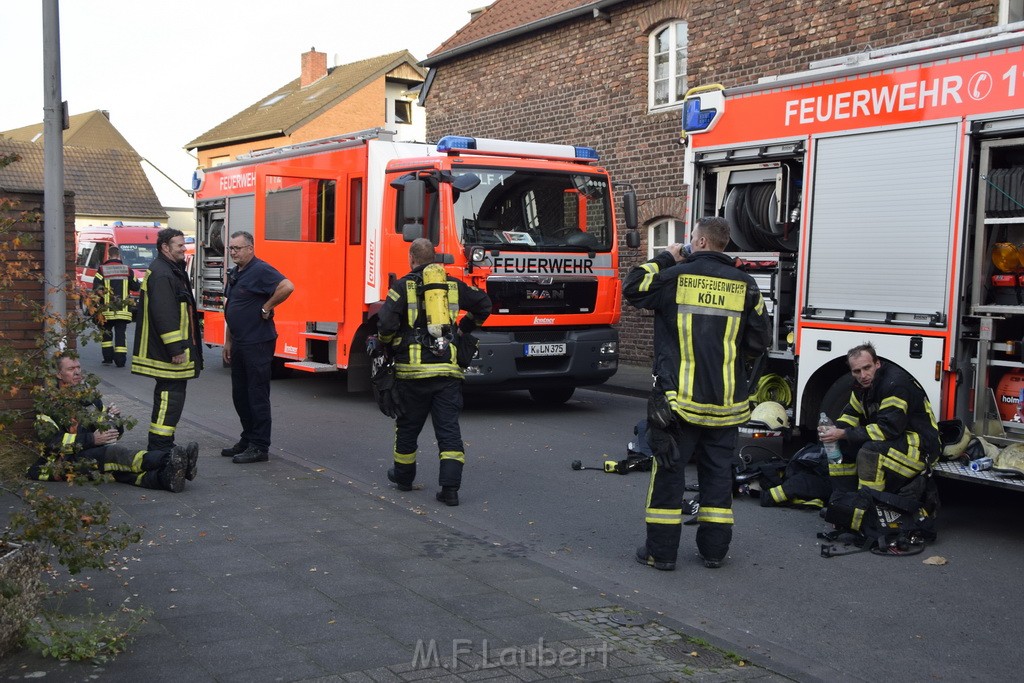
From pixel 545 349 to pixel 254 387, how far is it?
3613 mm

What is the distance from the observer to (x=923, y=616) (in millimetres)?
5219

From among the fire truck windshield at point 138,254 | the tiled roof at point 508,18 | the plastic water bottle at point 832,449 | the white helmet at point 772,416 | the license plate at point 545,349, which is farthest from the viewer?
the fire truck windshield at point 138,254

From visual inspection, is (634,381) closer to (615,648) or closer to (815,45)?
(815,45)

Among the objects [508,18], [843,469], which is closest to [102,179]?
[508,18]

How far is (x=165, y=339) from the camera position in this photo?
7.66 metres

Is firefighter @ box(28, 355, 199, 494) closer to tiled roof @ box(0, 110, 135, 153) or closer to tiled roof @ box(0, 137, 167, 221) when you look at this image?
tiled roof @ box(0, 137, 167, 221)

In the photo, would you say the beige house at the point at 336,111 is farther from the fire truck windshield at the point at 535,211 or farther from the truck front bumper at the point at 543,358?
the truck front bumper at the point at 543,358

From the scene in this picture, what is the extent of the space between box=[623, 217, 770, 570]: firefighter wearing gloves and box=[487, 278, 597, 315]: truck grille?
16.6 ft

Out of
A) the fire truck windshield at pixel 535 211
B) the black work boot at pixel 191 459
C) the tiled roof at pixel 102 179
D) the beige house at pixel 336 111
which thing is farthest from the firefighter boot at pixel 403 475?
the tiled roof at pixel 102 179

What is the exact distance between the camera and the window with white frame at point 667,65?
53.4ft

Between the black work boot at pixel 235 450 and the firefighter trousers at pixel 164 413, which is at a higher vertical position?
the firefighter trousers at pixel 164 413

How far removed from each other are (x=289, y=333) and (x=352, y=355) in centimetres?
135

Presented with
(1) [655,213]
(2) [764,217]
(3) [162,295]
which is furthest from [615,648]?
(1) [655,213]

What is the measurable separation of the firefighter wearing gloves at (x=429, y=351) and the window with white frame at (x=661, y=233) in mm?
9627
